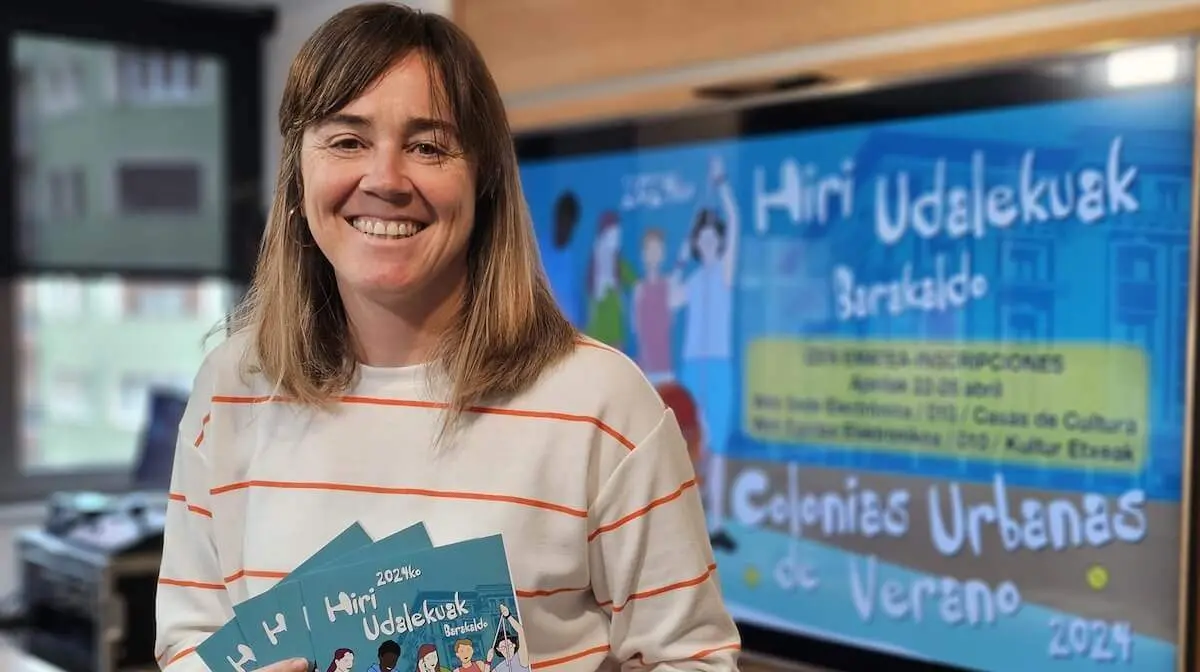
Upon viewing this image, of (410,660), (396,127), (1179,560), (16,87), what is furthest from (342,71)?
(16,87)

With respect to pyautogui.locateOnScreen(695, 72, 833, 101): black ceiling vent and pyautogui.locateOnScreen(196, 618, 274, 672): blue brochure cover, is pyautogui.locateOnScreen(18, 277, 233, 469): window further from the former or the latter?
pyautogui.locateOnScreen(196, 618, 274, 672): blue brochure cover

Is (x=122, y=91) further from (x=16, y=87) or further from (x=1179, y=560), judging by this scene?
(x=1179, y=560)

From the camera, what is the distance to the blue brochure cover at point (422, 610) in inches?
39.8

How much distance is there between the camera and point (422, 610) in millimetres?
1021

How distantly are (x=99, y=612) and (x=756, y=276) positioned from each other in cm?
156

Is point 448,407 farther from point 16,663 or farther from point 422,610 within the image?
point 16,663

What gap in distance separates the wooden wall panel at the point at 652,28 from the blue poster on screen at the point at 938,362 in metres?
0.16

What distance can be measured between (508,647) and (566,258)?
1.34 m

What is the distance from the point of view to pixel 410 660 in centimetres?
102

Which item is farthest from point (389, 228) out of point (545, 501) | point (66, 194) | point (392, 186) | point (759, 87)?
point (66, 194)

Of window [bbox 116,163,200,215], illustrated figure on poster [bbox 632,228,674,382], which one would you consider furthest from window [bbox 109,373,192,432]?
illustrated figure on poster [bbox 632,228,674,382]

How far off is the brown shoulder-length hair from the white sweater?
0.03 metres

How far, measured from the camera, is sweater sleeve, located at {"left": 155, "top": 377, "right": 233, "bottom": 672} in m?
1.15

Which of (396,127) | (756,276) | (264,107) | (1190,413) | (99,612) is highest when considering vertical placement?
(264,107)
